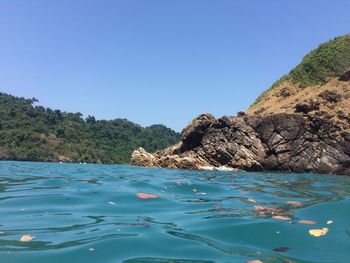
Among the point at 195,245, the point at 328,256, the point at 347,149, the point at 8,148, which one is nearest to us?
the point at 328,256

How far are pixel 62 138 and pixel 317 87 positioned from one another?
7207cm

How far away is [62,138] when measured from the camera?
347 ft

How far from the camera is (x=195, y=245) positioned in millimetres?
4516

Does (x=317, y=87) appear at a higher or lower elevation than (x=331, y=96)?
higher

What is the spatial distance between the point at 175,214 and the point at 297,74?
198ft

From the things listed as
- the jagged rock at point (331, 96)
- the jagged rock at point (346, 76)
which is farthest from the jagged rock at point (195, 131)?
the jagged rock at point (346, 76)

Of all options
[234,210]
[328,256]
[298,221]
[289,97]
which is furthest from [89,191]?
[289,97]

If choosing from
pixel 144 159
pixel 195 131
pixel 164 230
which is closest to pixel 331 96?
pixel 195 131

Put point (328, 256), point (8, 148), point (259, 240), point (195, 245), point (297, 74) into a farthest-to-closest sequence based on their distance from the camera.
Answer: point (8, 148) < point (297, 74) < point (259, 240) < point (195, 245) < point (328, 256)

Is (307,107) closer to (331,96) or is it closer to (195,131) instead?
(331,96)

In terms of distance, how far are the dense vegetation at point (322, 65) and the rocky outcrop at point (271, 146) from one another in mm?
18752

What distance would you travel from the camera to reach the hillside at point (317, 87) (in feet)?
147

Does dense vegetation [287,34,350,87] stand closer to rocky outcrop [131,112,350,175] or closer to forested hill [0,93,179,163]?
rocky outcrop [131,112,350,175]

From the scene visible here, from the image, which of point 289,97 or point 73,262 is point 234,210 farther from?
point 289,97
